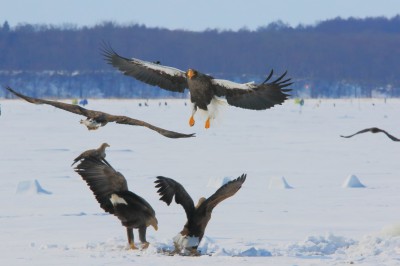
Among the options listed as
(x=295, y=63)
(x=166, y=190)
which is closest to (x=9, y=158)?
A: (x=166, y=190)

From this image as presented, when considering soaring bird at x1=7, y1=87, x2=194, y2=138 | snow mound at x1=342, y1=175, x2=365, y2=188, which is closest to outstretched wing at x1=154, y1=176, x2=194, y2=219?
soaring bird at x1=7, y1=87, x2=194, y2=138

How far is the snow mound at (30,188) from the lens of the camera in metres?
11.6

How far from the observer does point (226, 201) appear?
11156 mm

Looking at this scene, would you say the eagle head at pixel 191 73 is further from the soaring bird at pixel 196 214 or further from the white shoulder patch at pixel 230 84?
the soaring bird at pixel 196 214

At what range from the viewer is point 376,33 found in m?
140

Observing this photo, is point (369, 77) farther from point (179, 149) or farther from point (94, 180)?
point (94, 180)

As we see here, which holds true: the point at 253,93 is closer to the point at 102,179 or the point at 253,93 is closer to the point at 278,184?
the point at 102,179

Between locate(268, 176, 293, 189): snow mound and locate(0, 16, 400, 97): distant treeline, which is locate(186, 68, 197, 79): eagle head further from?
locate(0, 16, 400, 97): distant treeline

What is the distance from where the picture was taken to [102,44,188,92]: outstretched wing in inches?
360

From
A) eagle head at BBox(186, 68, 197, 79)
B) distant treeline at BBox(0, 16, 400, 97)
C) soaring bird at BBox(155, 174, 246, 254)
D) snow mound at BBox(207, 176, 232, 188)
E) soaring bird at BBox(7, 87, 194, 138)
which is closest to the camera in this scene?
soaring bird at BBox(7, 87, 194, 138)

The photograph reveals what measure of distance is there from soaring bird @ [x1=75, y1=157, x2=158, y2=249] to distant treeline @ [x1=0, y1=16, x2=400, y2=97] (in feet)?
317

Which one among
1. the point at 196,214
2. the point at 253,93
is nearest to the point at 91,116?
the point at 196,214

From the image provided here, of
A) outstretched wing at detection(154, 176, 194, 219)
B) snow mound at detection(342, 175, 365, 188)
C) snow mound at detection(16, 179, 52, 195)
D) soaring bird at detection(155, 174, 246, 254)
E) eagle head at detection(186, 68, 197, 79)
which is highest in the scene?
eagle head at detection(186, 68, 197, 79)

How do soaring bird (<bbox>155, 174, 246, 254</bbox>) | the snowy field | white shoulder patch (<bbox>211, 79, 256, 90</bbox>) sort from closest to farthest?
soaring bird (<bbox>155, 174, 246, 254</bbox>)
the snowy field
white shoulder patch (<bbox>211, 79, 256, 90</bbox>)
